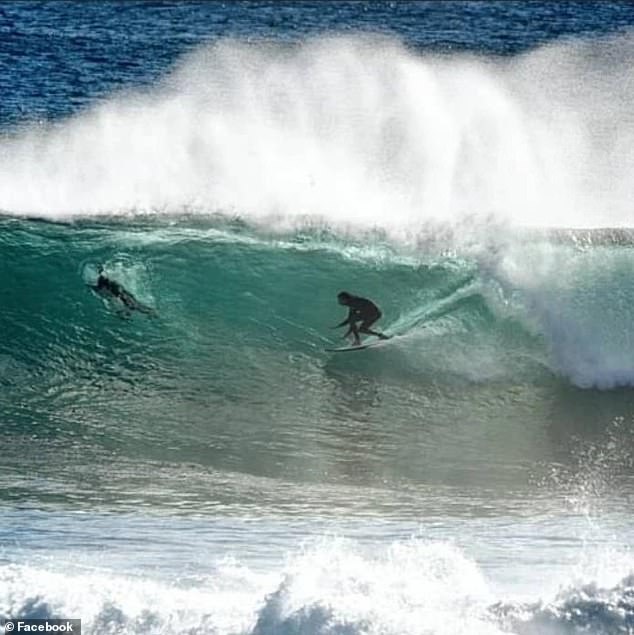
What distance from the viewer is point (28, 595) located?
1108cm

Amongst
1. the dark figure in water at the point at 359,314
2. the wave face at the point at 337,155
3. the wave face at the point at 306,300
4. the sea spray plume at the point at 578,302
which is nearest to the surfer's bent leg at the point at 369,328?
the dark figure in water at the point at 359,314

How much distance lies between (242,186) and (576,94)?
12754 millimetres

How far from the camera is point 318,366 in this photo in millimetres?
15812

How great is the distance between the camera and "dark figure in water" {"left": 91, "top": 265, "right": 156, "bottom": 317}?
16.6 meters

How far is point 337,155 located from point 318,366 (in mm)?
6704

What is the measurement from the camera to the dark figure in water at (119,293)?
16562 mm

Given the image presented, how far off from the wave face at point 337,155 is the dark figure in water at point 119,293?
6.93 feet

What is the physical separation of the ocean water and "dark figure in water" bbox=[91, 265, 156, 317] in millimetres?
112

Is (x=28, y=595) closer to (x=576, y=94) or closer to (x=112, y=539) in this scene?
(x=112, y=539)

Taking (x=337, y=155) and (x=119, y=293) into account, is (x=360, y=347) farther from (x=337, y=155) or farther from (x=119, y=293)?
(x=337, y=155)

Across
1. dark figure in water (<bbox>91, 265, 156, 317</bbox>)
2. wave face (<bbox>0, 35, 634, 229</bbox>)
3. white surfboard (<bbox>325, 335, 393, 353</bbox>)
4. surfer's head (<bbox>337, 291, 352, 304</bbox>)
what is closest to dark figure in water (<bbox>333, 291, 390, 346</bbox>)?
surfer's head (<bbox>337, 291, 352, 304</bbox>)

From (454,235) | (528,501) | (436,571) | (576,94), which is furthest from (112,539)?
(576,94)

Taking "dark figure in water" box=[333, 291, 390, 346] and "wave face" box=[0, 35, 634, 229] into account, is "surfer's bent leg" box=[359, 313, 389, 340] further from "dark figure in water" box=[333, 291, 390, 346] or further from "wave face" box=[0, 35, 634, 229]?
"wave face" box=[0, 35, 634, 229]

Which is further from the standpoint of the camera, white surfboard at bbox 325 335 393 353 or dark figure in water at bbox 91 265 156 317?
dark figure in water at bbox 91 265 156 317
